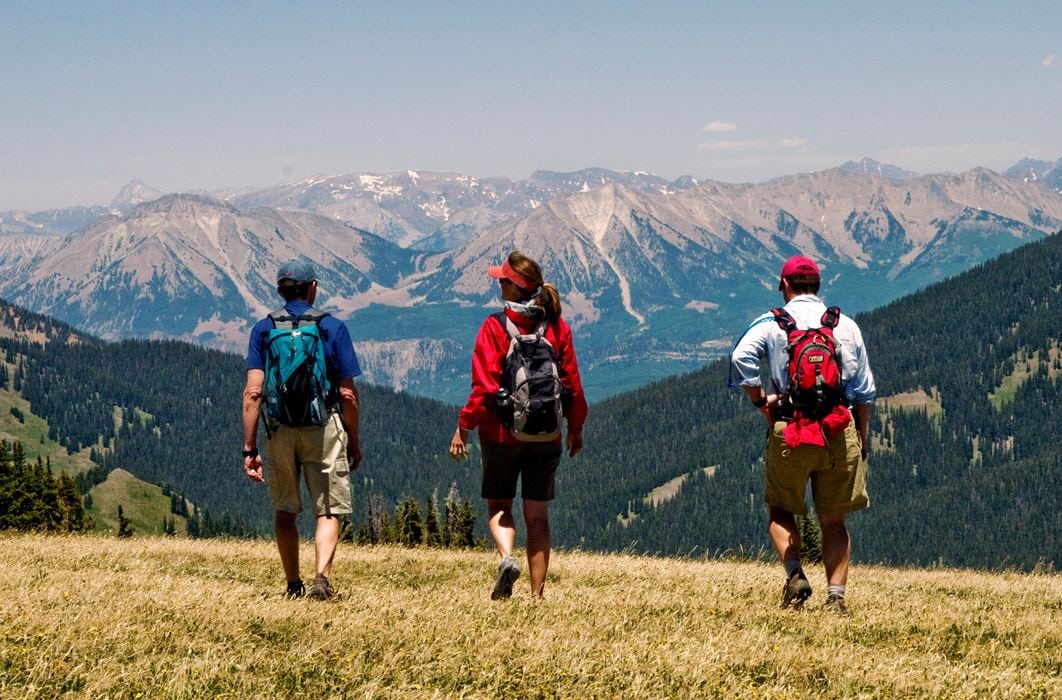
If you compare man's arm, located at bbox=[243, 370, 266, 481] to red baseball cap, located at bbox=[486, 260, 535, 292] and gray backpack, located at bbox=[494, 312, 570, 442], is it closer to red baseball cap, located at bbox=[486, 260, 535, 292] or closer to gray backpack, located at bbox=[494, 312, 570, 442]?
gray backpack, located at bbox=[494, 312, 570, 442]

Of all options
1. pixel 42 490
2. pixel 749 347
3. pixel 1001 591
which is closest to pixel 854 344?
pixel 749 347

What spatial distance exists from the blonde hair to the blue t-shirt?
2230 mm

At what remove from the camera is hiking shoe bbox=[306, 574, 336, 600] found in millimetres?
13234

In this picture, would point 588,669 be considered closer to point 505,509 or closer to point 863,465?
point 505,509

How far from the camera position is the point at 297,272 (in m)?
14.1

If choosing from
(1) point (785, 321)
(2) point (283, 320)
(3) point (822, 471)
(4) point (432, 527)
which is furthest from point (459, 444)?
(4) point (432, 527)

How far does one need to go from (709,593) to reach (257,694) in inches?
337

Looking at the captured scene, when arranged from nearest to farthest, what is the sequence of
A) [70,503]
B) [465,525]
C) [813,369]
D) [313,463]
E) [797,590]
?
[813,369] → [797,590] → [313,463] → [465,525] → [70,503]

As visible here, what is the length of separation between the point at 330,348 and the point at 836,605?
684cm

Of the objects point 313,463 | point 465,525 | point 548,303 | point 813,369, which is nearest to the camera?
point 813,369

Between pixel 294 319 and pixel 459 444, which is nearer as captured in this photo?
pixel 459 444

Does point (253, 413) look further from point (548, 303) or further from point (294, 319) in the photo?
point (548, 303)

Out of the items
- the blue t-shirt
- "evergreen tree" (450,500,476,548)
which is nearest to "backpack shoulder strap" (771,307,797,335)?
the blue t-shirt

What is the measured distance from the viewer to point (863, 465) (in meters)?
13.9
